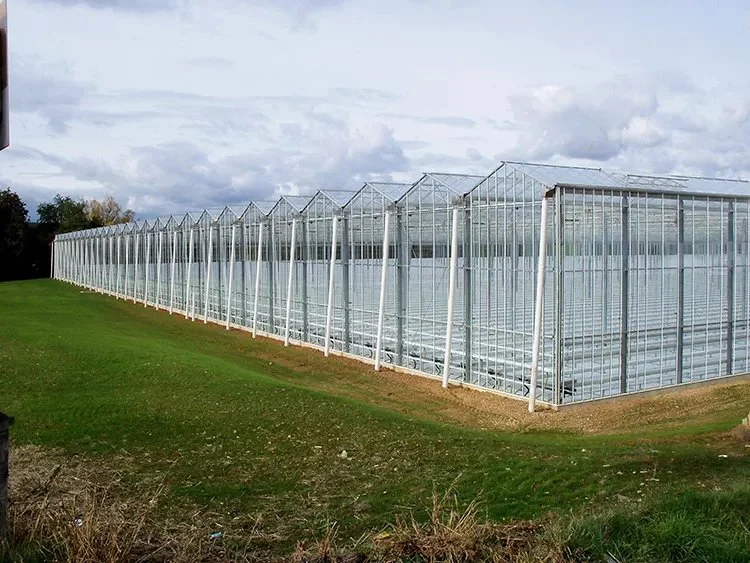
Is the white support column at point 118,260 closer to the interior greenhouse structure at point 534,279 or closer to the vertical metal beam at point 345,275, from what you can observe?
the interior greenhouse structure at point 534,279

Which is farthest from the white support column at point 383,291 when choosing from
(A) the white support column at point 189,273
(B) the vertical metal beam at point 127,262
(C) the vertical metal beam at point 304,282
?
(B) the vertical metal beam at point 127,262

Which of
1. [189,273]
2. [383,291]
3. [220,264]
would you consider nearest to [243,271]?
[220,264]

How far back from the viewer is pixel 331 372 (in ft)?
60.4

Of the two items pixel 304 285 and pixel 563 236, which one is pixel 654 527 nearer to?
pixel 563 236

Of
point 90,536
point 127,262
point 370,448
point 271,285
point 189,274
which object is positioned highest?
point 127,262

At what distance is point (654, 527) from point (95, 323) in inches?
910

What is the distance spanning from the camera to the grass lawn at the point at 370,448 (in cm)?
622

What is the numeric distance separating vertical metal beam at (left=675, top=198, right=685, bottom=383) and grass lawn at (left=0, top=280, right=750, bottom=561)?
0.71 m

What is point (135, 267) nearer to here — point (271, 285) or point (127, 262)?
point (127, 262)

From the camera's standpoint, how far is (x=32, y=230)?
66.0m

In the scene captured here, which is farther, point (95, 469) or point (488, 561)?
point (95, 469)

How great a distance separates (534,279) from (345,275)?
25.2 ft

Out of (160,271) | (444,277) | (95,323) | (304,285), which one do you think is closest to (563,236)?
(444,277)

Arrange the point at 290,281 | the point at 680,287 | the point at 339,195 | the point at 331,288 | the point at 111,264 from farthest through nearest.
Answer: the point at 111,264
the point at 290,281
the point at 339,195
the point at 331,288
the point at 680,287
